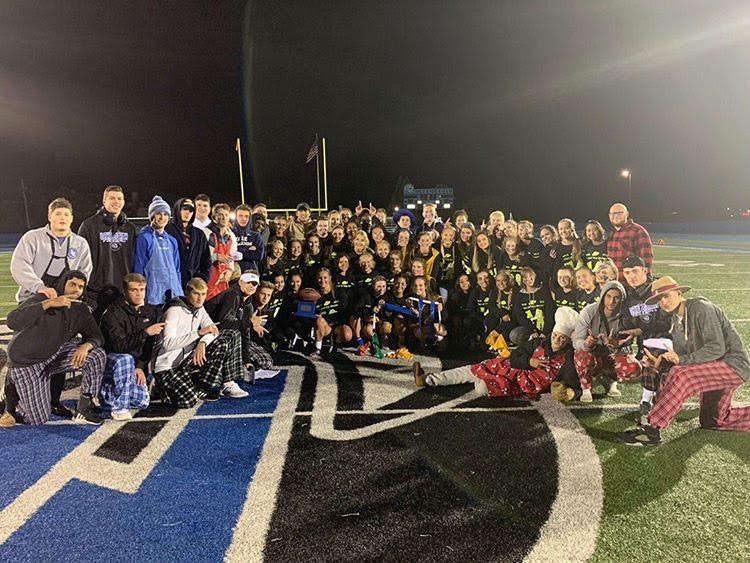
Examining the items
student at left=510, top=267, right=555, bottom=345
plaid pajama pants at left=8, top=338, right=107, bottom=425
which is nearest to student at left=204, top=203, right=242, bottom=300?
plaid pajama pants at left=8, top=338, right=107, bottom=425

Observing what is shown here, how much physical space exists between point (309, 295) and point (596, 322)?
3.26 meters

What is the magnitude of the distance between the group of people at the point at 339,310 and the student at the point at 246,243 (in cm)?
2

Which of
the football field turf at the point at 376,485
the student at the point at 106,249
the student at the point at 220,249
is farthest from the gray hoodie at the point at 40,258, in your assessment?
the student at the point at 220,249

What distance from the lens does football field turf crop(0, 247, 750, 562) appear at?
2629mm

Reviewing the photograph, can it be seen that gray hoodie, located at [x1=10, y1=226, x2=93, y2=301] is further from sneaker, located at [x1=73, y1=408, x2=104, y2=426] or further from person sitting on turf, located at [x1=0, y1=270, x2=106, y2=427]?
sneaker, located at [x1=73, y1=408, x2=104, y2=426]

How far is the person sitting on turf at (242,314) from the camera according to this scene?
5.36m

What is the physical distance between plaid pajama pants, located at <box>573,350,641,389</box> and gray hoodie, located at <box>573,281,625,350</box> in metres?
0.12

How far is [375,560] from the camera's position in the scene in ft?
8.21

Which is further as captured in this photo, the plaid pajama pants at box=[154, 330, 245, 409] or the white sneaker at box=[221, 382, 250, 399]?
the white sneaker at box=[221, 382, 250, 399]

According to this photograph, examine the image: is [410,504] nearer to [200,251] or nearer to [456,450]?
[456,450]

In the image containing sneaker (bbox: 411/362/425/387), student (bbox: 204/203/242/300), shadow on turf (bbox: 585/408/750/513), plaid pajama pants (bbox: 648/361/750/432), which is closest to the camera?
shadow on turf (bbox: 585/408/750/513)

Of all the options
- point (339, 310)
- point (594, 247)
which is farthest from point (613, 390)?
point (339, 310)

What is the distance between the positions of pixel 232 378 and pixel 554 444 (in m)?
2.93

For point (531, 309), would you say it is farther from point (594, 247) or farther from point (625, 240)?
point (625, 240)
